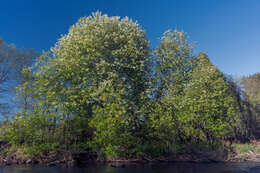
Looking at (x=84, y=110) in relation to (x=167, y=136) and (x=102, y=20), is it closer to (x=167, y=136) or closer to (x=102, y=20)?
(x=167, y=136)

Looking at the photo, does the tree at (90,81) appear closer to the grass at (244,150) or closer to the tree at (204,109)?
the tree at (204,109)

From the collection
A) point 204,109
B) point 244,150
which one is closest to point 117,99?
point 204,109

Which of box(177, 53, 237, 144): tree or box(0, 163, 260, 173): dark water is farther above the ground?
box(177, 53, 237, 144): tree

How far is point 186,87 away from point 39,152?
22998mm

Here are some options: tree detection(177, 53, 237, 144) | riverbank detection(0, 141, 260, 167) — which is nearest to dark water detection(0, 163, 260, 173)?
riverbank detection(0, 141, 260, 167)

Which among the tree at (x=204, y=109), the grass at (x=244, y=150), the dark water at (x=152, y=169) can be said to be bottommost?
the dark water at (x=152, y=169)

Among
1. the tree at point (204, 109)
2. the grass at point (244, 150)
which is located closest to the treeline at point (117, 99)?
the tree at point (204, 109)

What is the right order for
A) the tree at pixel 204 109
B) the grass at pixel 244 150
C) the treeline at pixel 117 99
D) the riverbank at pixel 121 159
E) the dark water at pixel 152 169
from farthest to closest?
the grass at pixel 244 150
the riverbank at pixel 121 159
the tree at pixel 204 109
the treeline at pixel 117 99
the dark water at pixel 152 169

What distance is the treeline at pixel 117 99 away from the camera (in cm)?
2627

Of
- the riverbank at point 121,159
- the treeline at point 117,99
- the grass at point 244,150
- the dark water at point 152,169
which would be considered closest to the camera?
the dark water at point 152,169

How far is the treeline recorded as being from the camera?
26266mm

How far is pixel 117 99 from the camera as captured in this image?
25.6 m

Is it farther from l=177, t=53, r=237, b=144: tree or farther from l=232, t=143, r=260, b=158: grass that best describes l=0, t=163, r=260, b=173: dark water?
l=232, t=143, r=260, b=158: grass

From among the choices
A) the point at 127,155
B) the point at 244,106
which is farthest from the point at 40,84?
the point at 244,106
